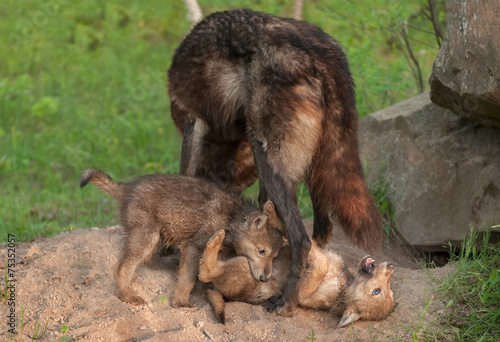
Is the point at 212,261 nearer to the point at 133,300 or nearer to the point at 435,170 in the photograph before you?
the point at 133,300

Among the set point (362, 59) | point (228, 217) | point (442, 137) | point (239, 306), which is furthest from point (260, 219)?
point (362, 59)

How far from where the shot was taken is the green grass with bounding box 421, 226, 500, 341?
12.7ft

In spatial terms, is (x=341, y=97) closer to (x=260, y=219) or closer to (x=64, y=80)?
(x=260, y=219)

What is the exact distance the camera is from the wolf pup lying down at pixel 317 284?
163 inches

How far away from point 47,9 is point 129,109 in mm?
3674

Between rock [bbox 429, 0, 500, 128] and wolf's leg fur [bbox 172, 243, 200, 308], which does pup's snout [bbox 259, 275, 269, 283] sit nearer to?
wolf's leg fur [bbox 172, 243, 200, 308]

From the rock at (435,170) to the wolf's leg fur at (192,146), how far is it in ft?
6.69

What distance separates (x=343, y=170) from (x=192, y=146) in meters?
1.49

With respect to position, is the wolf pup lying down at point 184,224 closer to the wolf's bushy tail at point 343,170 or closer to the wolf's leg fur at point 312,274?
the wolf's leg fur at point 312,274

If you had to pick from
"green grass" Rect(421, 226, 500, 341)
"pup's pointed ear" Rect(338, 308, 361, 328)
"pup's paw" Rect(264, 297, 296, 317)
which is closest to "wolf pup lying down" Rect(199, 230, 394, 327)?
"pup's pointed ear" Rect(338, 308, 361, 328)

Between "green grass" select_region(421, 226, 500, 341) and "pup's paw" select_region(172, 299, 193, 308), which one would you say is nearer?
"green grass" select_region(421, 226, 500, 341)

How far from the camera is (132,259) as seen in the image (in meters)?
4.32

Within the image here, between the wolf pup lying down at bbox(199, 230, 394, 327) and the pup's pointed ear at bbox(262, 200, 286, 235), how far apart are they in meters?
0.25

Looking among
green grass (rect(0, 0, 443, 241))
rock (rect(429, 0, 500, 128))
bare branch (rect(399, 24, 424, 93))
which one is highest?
rock (rect(429, 0, 500, 128))
